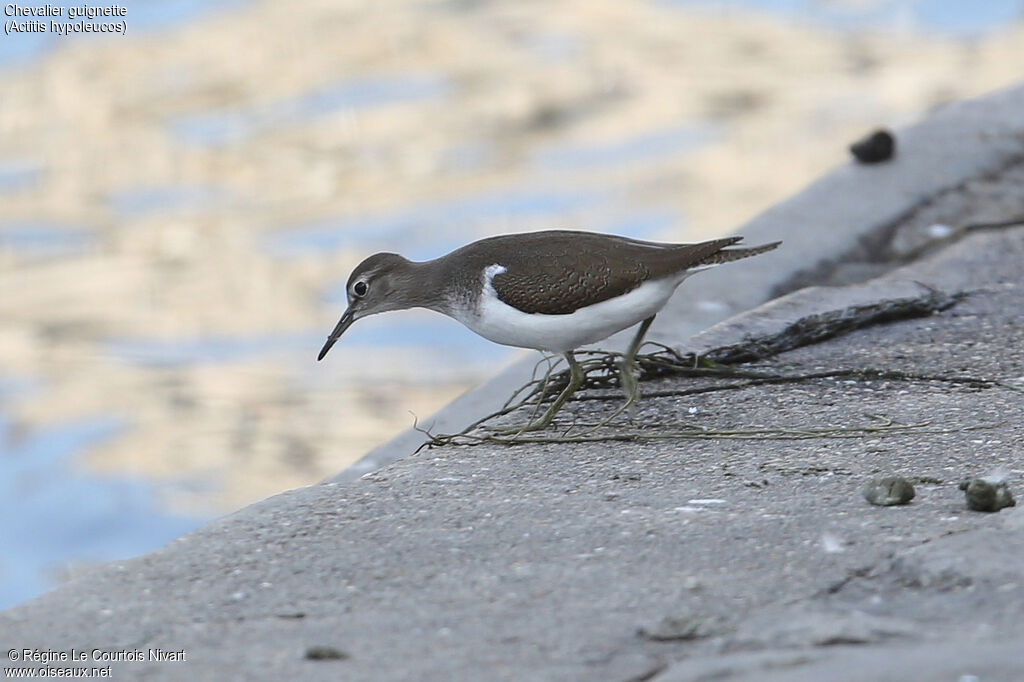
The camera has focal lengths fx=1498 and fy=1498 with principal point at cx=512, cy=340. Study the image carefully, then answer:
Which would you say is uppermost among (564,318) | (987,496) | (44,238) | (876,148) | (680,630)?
(44,238)

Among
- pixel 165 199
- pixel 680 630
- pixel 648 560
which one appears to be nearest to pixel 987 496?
pixel 648 560

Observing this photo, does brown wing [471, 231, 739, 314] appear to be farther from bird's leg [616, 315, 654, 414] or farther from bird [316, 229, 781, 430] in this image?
bird's leg [616, 315, 654, 414]

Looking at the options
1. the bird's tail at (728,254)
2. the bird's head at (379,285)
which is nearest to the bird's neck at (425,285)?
the bird's head at (379,285)

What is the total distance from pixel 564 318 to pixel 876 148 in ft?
10.2

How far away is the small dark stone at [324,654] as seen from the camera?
2.61m

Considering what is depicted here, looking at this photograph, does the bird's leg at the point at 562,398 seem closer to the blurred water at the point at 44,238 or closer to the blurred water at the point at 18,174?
the blurred water at the point at 44,238

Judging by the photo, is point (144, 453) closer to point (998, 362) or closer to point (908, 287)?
point (908, 287)

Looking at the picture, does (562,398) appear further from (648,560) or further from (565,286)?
(648,560)

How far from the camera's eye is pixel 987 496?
10.2 ft

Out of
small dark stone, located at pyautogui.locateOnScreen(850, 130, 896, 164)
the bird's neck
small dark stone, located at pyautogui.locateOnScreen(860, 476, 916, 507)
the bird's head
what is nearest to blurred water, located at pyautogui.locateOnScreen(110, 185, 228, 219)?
small dark stone, located at pyautogui.locateOnScreen(850, 130, 896, 164)

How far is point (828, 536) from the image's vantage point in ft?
10.0

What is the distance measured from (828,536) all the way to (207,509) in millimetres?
5271

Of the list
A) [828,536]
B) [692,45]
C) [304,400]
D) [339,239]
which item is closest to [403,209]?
[339,239]

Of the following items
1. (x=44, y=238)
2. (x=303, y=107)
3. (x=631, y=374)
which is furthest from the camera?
(x=303, y=107)
